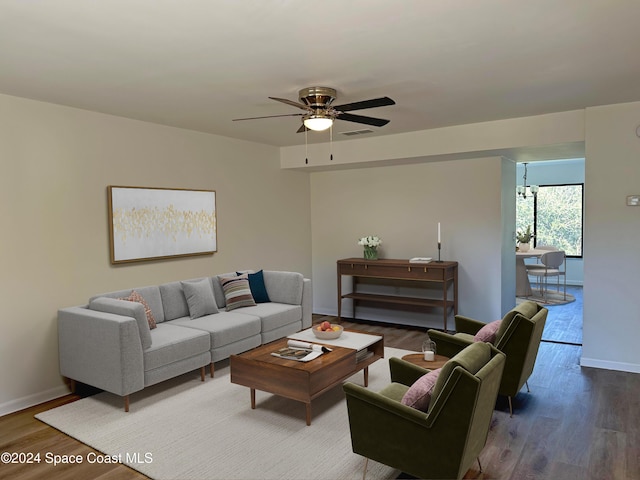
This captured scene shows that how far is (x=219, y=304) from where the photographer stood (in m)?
5.16

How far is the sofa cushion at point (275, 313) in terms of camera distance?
480 centimetres

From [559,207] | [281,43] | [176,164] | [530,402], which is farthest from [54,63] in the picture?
[559,207]

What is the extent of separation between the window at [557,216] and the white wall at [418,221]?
4313 mm

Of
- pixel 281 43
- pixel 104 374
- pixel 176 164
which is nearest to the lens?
pixel 281 43

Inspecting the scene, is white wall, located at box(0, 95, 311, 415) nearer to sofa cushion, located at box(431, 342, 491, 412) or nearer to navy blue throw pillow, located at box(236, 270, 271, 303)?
navy blue throw pillow, located at box(236, 270, 271, 303)

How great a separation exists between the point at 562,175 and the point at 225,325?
831cm

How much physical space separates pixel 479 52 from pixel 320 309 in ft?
16.3

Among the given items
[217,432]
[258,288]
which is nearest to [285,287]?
[258,288]

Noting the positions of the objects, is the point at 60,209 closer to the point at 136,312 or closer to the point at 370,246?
the point at 136,312

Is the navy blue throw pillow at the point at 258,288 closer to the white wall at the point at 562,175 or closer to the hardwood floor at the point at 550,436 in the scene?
the hardwood floor at the point at 550,436

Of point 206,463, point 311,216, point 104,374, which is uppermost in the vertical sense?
point 311,216

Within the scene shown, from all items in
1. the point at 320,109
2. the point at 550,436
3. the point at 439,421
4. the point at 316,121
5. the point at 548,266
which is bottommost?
the point at 550,436

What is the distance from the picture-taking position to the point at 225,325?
14.4 ft

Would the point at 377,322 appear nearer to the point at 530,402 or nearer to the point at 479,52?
the point at 530,402
